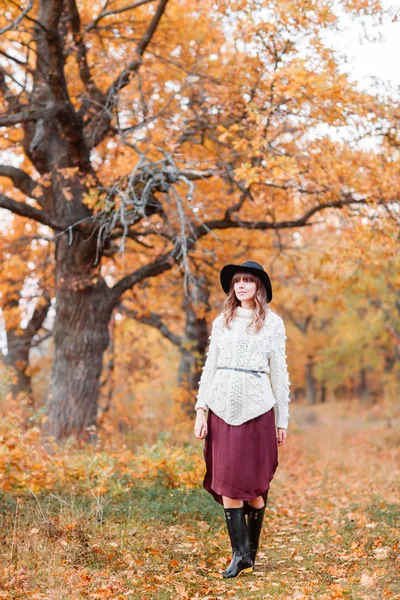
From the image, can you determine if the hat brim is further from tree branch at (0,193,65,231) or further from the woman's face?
tree branch at (0,193,65,231)

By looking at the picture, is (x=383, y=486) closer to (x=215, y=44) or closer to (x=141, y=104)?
(x=141, y=104)

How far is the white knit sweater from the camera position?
4363 millimetres

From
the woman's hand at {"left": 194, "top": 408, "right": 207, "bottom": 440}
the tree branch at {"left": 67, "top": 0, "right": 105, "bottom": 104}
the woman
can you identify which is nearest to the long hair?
the woman

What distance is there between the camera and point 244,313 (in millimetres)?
4598

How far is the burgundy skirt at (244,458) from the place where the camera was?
14.3 ft

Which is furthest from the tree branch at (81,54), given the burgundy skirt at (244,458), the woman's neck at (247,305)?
the burgundy skirt at (244,458)

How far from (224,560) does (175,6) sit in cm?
938

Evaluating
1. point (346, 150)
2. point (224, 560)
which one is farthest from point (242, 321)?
point (346, 150)

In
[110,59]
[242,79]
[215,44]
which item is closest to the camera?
[242,79]

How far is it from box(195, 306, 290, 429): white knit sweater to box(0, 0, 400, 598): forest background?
113 centimetres

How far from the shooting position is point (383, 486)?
338 inches

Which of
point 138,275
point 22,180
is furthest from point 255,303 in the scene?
point 22,180

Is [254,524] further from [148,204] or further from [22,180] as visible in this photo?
[22,180]

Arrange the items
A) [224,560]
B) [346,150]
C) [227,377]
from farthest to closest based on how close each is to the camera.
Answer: [346,150]
[224,560]
[227,377]
